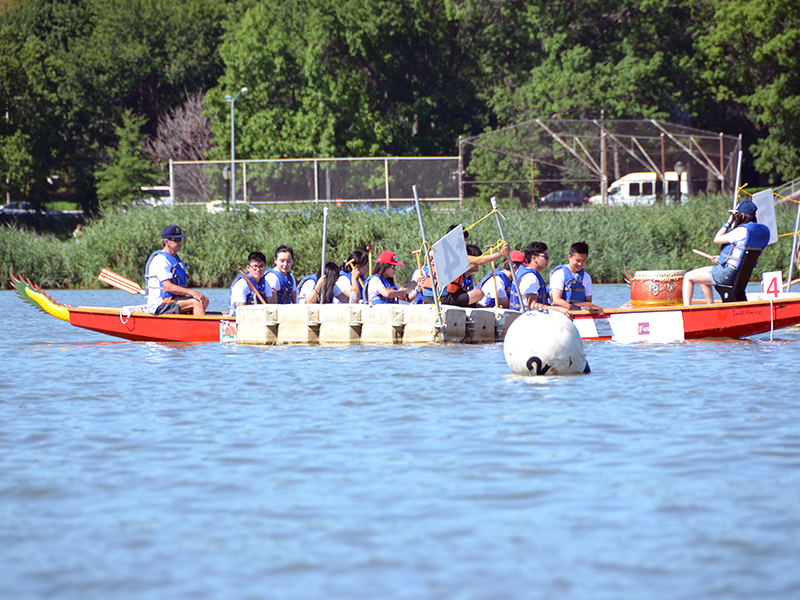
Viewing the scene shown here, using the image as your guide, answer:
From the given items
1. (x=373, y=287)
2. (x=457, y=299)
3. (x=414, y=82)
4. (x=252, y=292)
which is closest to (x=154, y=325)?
(x=252, y=292)

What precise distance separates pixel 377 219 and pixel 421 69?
24.3 m

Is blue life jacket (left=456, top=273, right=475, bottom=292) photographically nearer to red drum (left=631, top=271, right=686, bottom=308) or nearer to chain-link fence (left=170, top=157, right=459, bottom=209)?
red drum (left=631, top=271, right=686, bottom=308)

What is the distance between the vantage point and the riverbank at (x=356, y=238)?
28.2m

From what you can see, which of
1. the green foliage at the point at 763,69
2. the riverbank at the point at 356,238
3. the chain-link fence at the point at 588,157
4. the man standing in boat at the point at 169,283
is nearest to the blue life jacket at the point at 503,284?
the man standing in boat at the point at 169,283

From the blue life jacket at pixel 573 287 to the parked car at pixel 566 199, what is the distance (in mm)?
15341

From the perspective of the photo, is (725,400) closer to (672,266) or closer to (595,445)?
(595,445)

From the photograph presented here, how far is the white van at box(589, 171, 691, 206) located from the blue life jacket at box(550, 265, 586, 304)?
15.0 m

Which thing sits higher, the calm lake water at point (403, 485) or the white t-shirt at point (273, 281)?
the white t-shirt at point (273, 281)

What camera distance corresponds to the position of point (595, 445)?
310 inches

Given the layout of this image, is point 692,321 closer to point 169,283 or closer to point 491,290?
point 491,290

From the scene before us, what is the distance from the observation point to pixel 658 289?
14922 mm

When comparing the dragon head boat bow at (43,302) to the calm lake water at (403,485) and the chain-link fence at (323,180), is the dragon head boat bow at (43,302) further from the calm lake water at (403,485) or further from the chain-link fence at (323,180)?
the chain-link fence at (323,180)

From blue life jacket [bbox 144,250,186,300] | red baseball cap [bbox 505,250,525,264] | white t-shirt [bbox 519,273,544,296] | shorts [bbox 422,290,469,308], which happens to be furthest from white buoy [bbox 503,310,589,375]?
blue life jacket [bbox 144,250,186,300]

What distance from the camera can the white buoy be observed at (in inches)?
443
